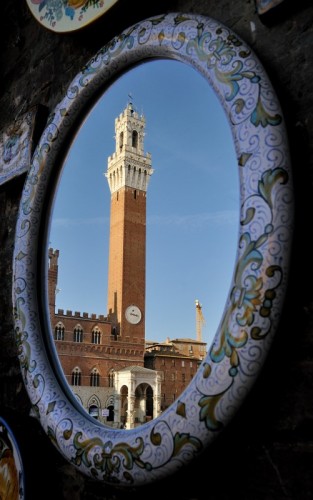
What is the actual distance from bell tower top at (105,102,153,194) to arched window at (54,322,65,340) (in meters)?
0.39

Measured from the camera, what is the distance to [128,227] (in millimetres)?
1210

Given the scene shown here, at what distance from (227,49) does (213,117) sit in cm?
13

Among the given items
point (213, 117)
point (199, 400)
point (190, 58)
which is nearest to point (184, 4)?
point (190, 58)

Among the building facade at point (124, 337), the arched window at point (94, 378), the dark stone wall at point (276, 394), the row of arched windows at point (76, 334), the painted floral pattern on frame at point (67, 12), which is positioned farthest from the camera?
the painted floral pattern on frame at point (67, 12)

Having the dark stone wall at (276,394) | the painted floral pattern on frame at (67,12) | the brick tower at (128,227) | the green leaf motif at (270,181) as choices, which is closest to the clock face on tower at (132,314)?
the brick tower at (128,227)

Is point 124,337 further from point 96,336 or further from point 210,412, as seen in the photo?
point 210,412

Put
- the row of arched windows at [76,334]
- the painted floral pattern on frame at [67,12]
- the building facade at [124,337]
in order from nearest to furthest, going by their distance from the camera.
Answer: the building facade at [124,337] < the row of arched windows at [76,334] < the painted floral pattern on frame at [67,12]

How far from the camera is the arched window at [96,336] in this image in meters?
1.26

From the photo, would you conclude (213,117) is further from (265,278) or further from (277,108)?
(265,278)

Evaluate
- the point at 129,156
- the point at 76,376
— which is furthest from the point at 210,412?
the point at 129,156

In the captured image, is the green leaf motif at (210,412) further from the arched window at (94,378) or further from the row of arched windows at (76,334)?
the row of arched windows at (76,334)

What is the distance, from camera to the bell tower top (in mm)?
1197

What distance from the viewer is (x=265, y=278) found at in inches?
29.1

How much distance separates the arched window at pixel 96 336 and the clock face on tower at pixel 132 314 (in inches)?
5.0
